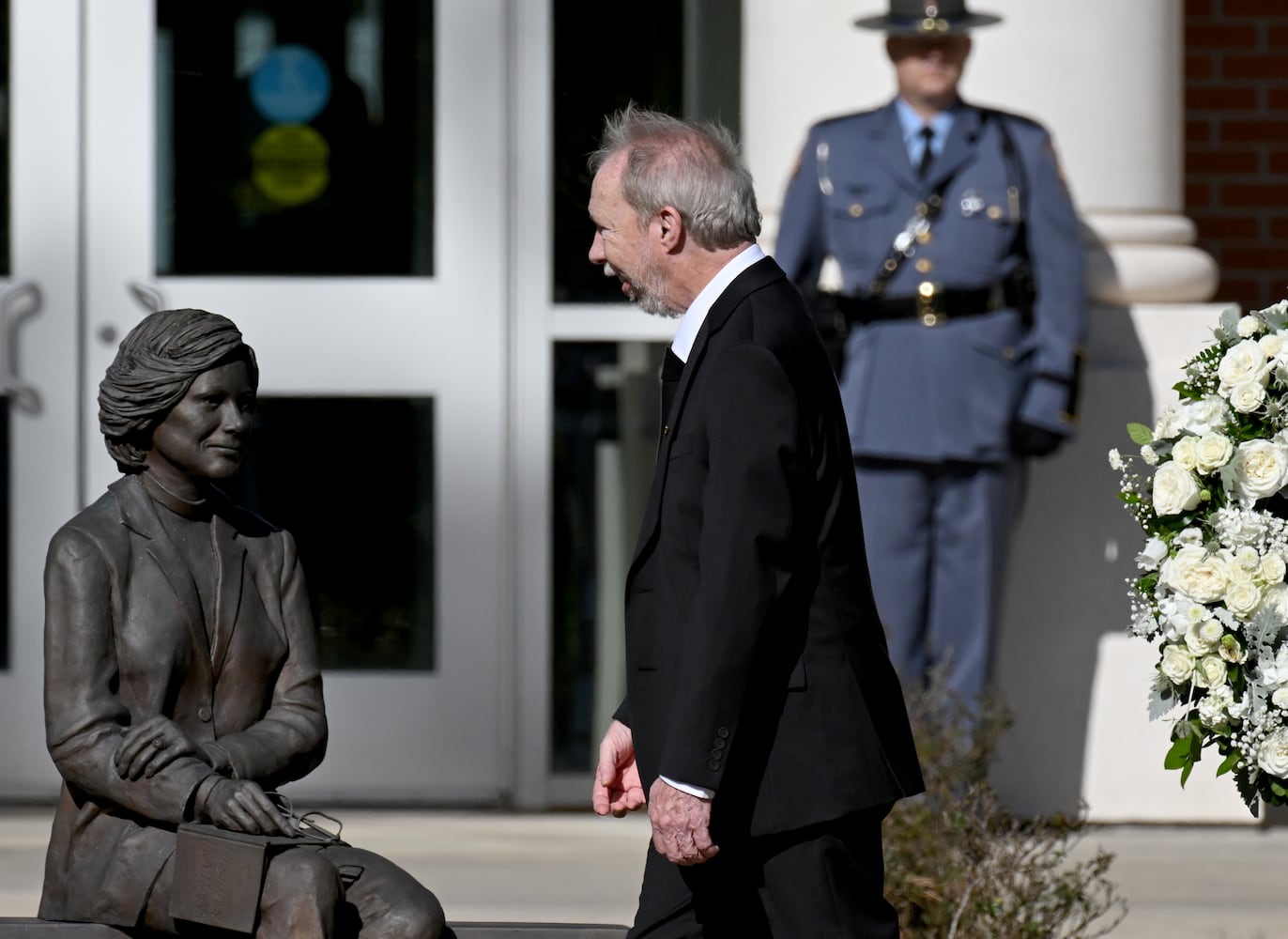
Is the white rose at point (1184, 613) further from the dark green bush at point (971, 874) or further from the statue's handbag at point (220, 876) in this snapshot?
the statue's handbag at point (220, 876)

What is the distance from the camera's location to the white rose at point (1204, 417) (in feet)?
9.99

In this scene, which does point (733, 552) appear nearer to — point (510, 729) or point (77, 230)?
point (510, 729)

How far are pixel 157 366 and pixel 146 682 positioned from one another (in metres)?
0.42

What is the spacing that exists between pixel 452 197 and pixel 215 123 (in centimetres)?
75

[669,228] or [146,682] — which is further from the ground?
[669,228]

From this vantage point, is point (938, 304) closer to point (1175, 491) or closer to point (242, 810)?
point (1175, 491)

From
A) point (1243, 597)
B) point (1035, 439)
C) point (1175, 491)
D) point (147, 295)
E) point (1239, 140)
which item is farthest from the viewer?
point (1239, 140)

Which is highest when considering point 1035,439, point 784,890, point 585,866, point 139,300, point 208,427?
point 139,300

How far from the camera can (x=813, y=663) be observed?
2787mm

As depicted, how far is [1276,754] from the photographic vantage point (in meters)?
2.94

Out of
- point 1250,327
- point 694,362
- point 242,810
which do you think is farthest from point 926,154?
point 242,810

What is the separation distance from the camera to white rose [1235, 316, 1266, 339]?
3.09 m

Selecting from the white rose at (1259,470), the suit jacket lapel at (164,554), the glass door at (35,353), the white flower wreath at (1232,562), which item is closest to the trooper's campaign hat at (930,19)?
the glass door at (35,353)

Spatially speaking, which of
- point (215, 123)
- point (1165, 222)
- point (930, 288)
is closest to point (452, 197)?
point (215, 123)
